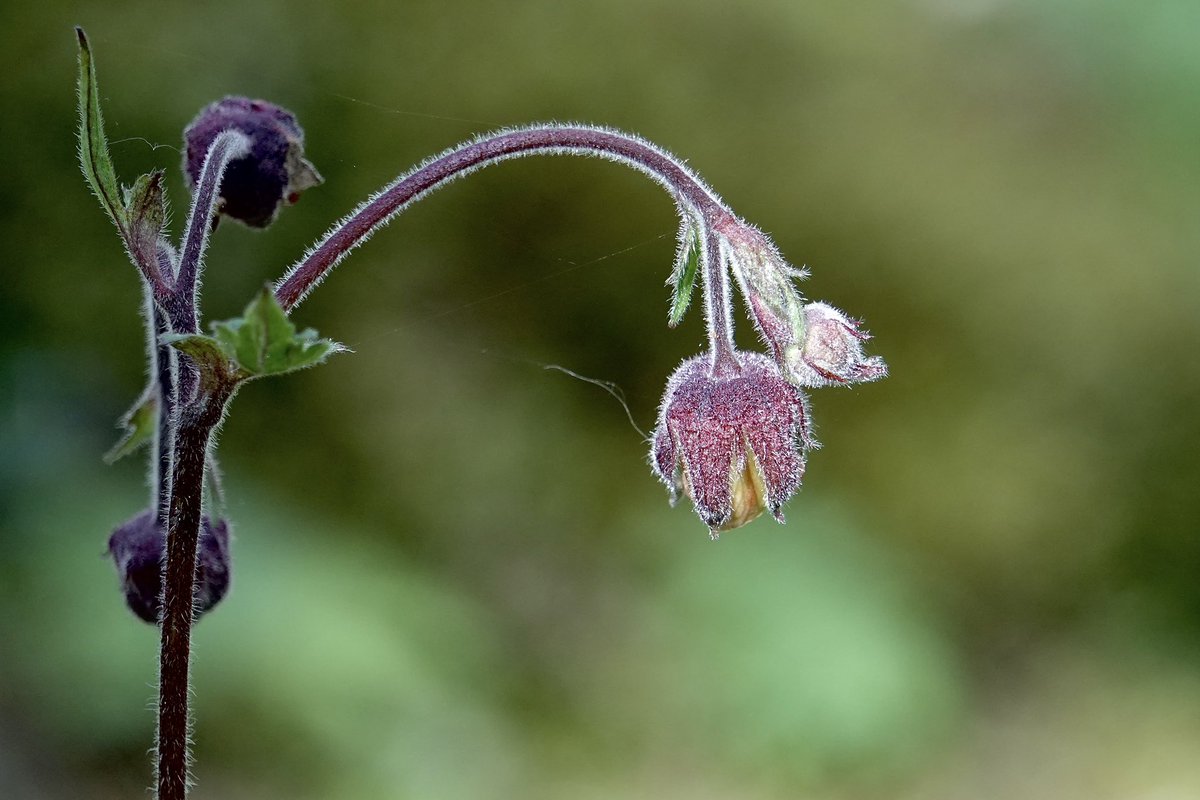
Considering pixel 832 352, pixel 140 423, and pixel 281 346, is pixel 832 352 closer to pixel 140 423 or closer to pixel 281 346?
pixel 281 346

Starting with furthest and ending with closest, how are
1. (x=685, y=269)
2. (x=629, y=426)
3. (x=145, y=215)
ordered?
(x=629, y=426) → (x=685, y=269) → (x=145, y=215)

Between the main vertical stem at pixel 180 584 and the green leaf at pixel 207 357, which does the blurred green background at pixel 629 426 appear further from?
the green leaf at pixel 207 357

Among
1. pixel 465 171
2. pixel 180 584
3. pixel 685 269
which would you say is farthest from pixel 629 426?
pixel 180 584

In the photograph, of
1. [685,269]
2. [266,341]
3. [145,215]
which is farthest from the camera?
[685,269]

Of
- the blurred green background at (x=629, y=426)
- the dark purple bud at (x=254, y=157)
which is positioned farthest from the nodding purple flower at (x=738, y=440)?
the blurred green background at (x=629, y=426)

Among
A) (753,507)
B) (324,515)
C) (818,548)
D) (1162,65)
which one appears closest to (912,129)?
(1162,65)

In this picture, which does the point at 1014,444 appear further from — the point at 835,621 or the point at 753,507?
the point at 753,507
